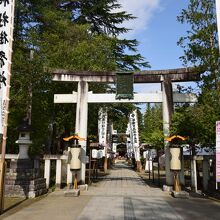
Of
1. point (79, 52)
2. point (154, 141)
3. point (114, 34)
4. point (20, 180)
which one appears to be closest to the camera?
point (20, 180)

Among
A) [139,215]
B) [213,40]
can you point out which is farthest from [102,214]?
[213,40]

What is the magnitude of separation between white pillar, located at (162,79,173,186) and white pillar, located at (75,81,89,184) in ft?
13.1

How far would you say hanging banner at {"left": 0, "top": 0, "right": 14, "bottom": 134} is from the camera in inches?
358

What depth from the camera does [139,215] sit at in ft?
28.1

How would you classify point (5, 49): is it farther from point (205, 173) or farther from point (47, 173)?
point (205, 173)

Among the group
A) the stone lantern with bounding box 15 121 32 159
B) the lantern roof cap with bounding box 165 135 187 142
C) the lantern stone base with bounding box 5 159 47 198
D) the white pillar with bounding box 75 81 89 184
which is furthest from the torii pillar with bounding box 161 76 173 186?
the stone lantern with bounding box 15 121 32 159

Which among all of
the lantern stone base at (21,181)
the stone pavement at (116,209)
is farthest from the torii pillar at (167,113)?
the lantern stone base at (21,181)

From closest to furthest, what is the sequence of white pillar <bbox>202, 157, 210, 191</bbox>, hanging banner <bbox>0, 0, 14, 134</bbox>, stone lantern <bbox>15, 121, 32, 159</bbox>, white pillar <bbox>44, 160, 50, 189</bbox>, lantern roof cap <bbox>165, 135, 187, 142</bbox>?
hanging banner <bbox>0, 0, 14, 134</bbox> < stone lantern <bbox>15, 121, 32, 159</bbox> < lantern roof cap <bbox>165, 135, 187, 142</bbox> < white pillar <bbox>202, 157, 210, 191</bbox> < white pillar <bbox>44, 160, 50, 189</bbox>

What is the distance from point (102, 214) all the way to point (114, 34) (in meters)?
20.3

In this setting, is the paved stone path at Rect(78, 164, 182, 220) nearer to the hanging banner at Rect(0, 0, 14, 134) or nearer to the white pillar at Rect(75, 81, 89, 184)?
the white pillar at Rect(75, 81, 89, 184)

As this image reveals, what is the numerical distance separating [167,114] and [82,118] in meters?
4.29

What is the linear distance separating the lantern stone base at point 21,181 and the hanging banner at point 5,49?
3.90 m

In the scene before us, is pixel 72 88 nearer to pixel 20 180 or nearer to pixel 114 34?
pixel 20 180

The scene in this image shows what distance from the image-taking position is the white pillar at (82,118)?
49.6 ft
